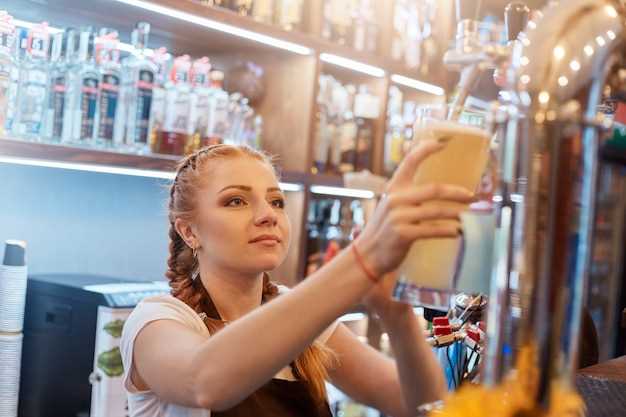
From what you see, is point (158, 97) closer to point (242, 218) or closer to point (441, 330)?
point (242, 218)

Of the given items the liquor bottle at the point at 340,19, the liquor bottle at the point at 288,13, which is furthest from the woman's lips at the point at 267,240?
the liquor bottle at the point at 340,19

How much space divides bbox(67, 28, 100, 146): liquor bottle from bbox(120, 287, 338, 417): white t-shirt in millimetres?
785

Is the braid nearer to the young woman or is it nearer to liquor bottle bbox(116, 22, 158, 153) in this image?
the young woman

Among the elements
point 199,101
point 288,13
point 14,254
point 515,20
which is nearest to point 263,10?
point 288,13

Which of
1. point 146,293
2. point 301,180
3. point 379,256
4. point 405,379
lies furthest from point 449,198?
point 301,180

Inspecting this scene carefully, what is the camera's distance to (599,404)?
35.5 inches

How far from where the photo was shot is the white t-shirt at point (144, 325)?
48.8 inches

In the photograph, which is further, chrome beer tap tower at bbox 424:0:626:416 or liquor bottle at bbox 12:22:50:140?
liquor bottle at bbox 12:22:50:140

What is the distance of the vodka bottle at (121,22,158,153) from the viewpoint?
2.07 m

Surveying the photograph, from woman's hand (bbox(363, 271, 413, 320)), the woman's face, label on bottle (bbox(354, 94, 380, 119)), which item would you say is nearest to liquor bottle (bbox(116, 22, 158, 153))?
the woman's face

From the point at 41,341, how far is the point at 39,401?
148 mm

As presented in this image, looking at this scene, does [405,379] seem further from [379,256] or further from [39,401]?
[39,401]

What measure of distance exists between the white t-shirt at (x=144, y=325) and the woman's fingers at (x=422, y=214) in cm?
69

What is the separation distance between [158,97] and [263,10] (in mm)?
511
